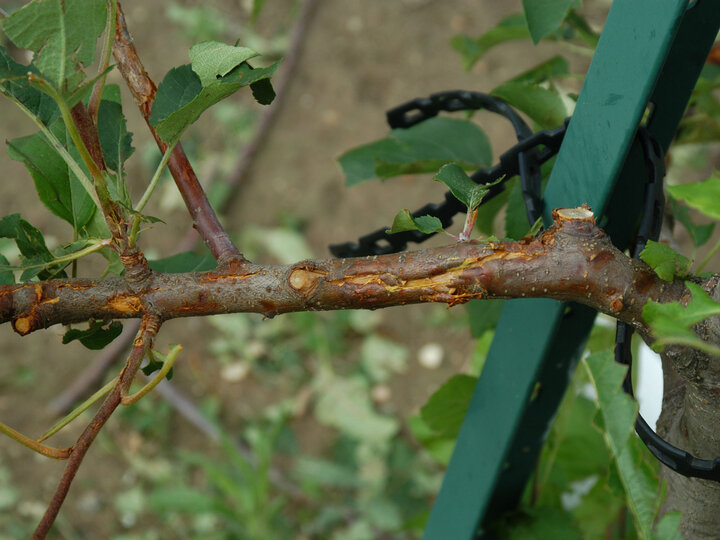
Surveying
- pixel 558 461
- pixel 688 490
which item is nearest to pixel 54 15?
pixel 688 490

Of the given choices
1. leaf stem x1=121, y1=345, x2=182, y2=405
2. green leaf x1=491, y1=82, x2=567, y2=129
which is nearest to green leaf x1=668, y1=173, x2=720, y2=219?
green leaf x1=491, y1=82, x2=567, y2=129

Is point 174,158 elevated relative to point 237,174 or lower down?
elevated

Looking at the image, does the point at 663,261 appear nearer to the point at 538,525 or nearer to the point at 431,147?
the point at 431,147

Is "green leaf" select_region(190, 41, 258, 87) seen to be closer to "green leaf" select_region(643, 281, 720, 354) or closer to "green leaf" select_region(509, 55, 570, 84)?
"green leaf" select_region(643, 281, 720, 354)

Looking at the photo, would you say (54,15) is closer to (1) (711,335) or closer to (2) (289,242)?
(1) (711,335)

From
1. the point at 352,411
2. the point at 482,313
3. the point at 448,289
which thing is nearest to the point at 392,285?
the point at 448,289
